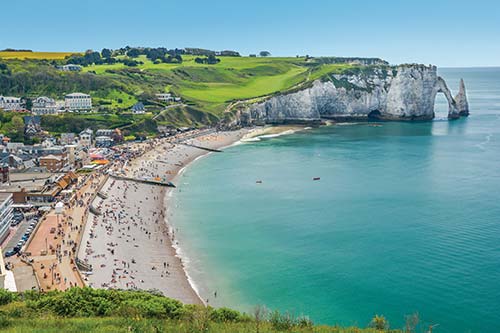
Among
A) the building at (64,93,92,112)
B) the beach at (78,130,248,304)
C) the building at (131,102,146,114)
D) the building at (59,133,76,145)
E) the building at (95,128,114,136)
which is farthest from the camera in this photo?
the building at (131,102,146,114)

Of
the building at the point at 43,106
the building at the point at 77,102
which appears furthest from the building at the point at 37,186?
the building at the point at 77,102

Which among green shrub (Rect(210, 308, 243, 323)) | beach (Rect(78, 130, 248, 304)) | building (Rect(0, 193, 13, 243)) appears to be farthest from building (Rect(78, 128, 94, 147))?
green shrub (Rect(210, 308, 243, 323))

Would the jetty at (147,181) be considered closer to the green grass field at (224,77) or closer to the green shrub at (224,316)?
the green shrub at (224,316)

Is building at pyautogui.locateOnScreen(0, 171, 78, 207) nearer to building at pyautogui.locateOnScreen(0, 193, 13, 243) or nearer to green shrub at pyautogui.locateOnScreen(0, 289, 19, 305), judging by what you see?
building at pyautogui.locateOnScreen(0, 193, 13, 243)

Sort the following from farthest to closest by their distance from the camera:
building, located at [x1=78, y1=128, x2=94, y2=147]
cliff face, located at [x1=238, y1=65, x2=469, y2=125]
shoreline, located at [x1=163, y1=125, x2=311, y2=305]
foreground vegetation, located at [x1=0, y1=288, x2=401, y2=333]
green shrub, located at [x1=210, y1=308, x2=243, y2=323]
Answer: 1. cliff face, located at [x1=238, y1=65, x2=469, y2=125]
2. building, located at [x1=78, y1=128, x2=94, y2=147]
3. shoreline, located at [x1=163, y1=125, x2=311, y2=305]
4. green shrub, located at [x1=210, y1=308, x2=243, y2=323]
5. foreground vegetation, located at [x1=0, y1=288, x2=401, y2=333]

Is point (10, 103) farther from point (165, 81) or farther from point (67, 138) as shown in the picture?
point (165, 81)

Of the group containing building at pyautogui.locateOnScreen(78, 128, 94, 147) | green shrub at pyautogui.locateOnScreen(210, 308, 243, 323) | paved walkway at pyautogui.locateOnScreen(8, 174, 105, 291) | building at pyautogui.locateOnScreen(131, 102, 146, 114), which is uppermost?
building at pyautogui.locateOnScreen(131, 102, 146, 114)

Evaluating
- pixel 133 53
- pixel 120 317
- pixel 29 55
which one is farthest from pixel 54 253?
pixel 133 53
